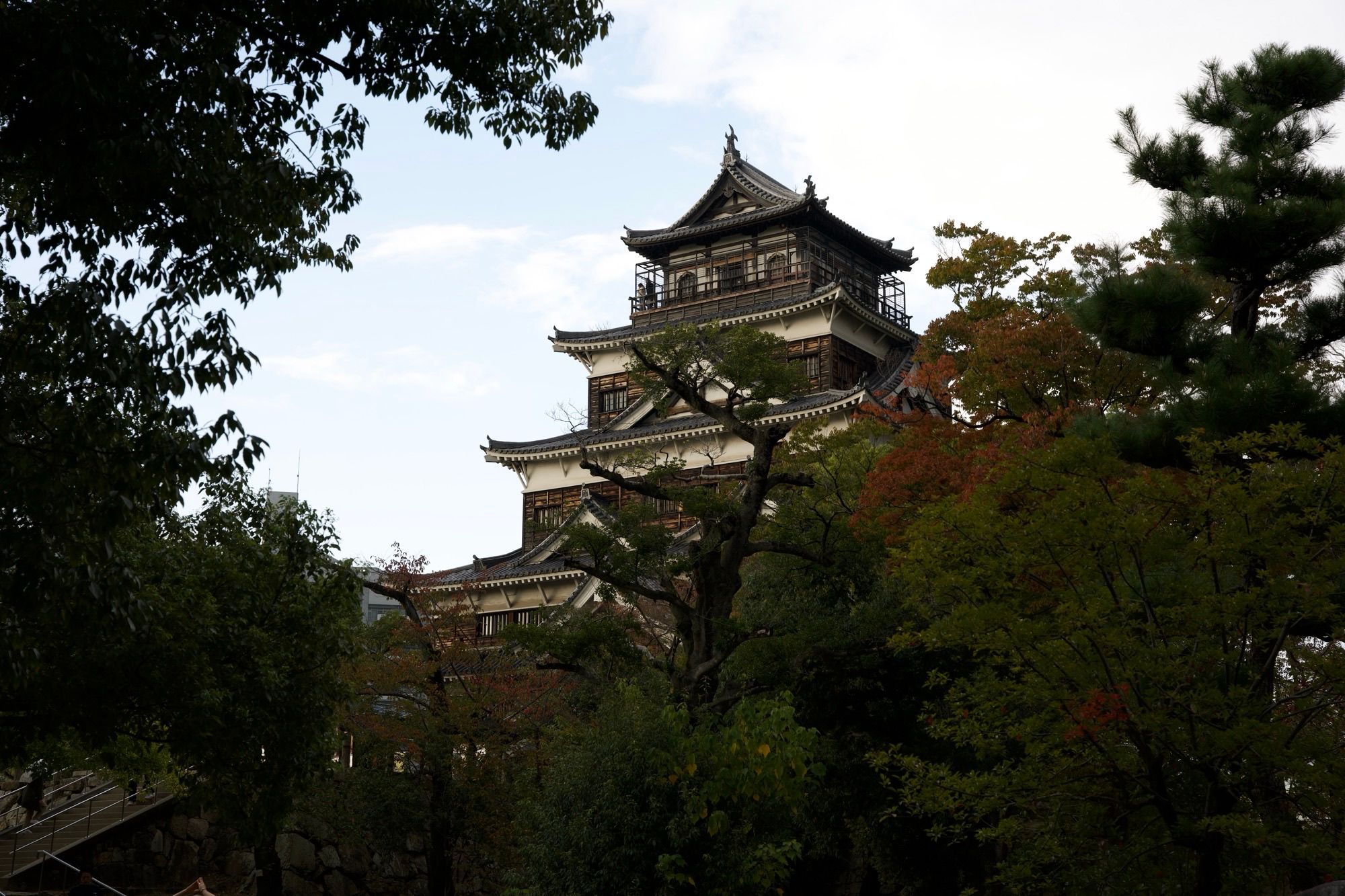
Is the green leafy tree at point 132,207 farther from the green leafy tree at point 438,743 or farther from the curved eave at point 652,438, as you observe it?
the curved eave at point 652,438

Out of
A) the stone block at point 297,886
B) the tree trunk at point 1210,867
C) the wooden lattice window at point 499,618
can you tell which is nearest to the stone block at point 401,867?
the stone block at point 297,886

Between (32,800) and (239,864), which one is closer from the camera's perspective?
(32,800)

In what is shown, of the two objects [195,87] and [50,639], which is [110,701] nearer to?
[50,639]

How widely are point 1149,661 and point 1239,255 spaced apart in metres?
6.56

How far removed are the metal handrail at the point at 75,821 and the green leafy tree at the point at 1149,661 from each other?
54.7ft

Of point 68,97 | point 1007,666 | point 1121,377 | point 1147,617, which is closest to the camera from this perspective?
point 68,97

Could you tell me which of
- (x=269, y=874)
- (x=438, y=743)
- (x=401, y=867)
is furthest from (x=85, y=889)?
(x=401, y=867)

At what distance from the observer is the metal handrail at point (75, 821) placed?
24672 millimetres

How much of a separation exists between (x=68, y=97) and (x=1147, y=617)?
10456 mm

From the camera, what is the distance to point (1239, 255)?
16578 millimetres

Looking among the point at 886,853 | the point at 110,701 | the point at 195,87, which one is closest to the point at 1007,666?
the point at 886,853

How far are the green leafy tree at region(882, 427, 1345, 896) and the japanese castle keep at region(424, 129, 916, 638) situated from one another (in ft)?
70.5

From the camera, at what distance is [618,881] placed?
14.6 m

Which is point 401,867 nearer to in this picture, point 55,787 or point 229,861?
point 229,861
